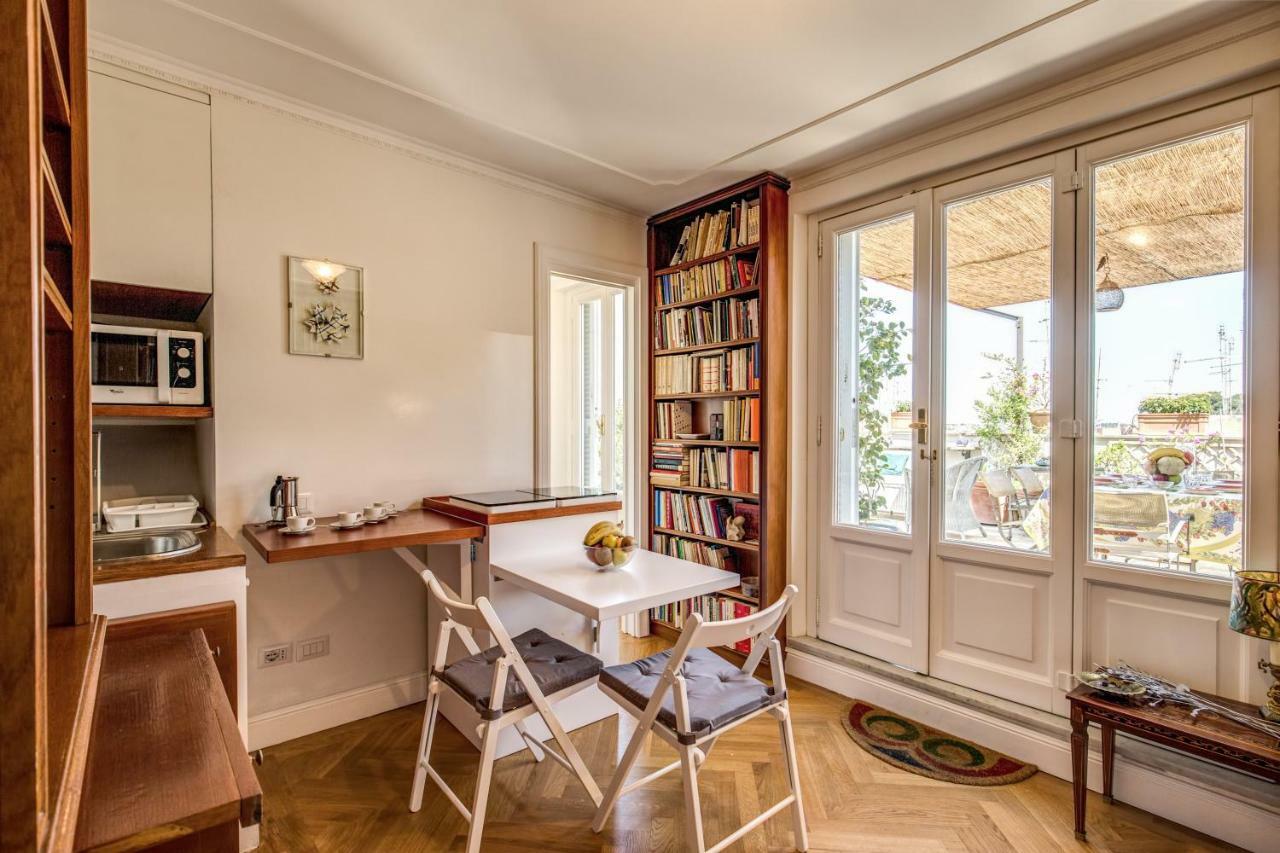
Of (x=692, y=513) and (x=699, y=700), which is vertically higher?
(x=692, y=513)

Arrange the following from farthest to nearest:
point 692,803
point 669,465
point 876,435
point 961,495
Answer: point 669,465 < point 876,435 < point 961,495 < point 692,803

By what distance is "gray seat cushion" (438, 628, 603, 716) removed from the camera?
72.1 inches

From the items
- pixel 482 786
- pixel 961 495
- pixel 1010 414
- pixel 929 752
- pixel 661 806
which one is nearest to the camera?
pixel 482 786

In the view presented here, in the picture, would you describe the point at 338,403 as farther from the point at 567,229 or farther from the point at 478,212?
the point at 567,229

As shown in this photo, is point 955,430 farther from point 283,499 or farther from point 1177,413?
point 283,499

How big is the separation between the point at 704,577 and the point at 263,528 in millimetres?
1723

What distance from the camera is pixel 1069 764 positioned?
7.33ft

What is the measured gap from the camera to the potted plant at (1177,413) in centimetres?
210

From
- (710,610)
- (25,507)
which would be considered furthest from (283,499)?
(710,610)

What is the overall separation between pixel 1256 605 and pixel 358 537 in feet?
9.45

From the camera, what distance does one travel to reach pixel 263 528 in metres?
2.33

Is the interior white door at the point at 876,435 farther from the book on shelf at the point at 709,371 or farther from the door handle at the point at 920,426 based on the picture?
the book on shelf at the point at 709,371

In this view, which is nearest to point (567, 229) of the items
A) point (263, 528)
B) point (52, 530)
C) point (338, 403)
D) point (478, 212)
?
point (478, 212)

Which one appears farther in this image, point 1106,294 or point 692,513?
point 692,513
